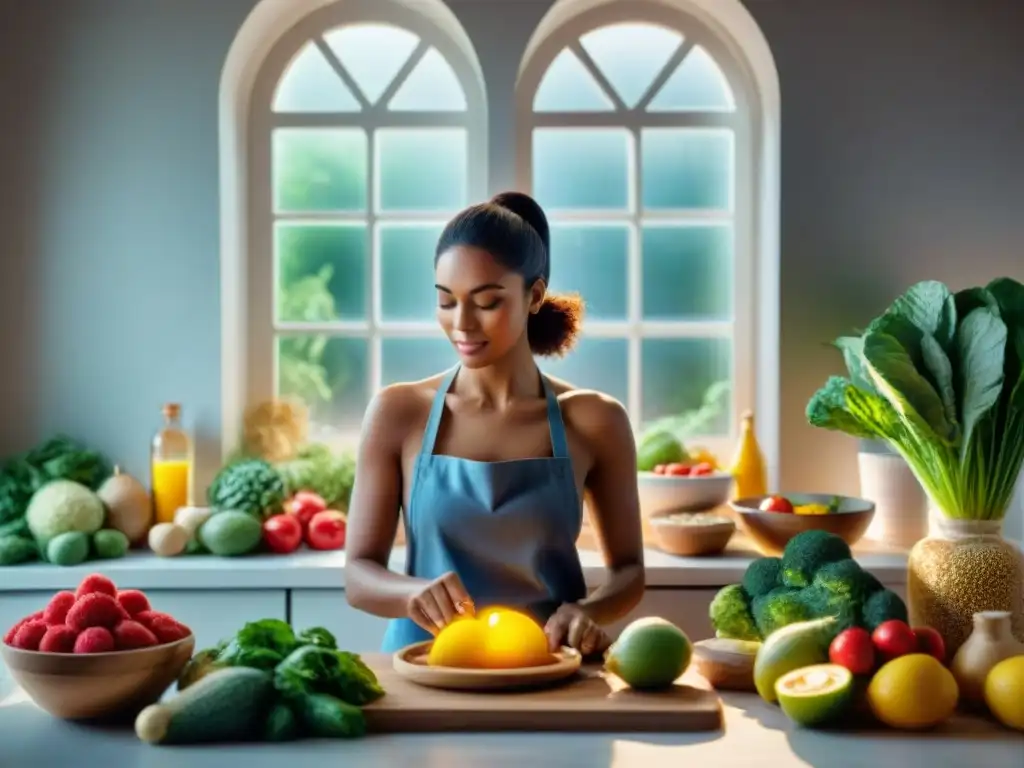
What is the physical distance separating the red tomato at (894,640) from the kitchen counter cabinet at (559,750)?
3.9 inches

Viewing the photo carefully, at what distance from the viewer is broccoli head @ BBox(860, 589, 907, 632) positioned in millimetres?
1529

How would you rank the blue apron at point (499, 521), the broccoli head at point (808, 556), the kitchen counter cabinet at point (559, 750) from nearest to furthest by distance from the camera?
the kitchen counter cabinet at point (559, 750), the broccoli head at point (808, 556), the blue apron at point (499, 521)

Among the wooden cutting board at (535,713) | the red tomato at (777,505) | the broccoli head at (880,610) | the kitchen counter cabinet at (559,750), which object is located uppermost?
the broccoli head at (880,610)

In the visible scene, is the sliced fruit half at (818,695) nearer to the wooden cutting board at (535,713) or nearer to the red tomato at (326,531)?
the wooden cutting board at (535,713)

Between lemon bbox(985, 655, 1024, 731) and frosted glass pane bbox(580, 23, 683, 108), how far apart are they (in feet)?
8.04

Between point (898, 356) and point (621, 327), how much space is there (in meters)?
1.89

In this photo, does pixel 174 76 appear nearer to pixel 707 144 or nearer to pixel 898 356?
pixel 707 144

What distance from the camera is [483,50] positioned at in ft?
11.0

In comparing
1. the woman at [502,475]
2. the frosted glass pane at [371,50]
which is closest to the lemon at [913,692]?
the woman at [502,475]

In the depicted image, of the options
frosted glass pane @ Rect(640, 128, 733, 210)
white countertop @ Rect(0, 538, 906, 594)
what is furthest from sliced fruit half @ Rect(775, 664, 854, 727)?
frosted glass pane @ Rect(640, 128, 733, 210)

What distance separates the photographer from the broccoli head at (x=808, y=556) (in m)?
1.63

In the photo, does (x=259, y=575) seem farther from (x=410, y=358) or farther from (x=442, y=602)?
(x=442, y=602)

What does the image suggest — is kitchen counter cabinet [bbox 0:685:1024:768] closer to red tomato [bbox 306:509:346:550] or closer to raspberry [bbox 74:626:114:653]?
raspberry [bbox 74:626:114:653]

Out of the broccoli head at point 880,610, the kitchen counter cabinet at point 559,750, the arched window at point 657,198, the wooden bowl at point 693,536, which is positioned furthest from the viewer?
the arched window at point 657,198
